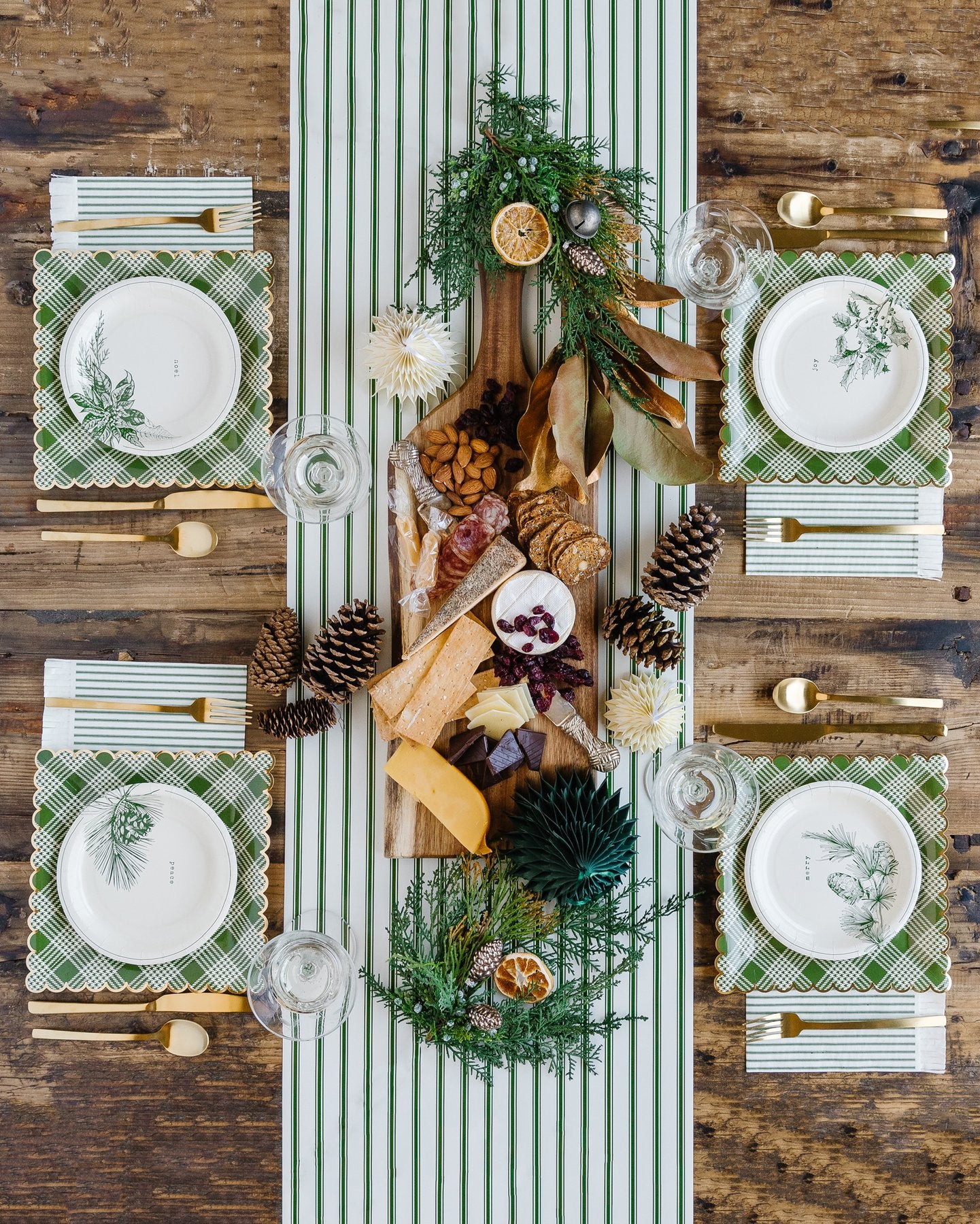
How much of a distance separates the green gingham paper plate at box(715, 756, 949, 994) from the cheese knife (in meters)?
0.25

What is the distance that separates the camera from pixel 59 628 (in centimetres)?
144

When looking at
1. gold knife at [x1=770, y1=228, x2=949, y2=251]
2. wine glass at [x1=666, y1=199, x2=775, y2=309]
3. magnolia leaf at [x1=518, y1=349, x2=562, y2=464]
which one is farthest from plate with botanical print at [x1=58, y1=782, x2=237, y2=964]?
gold knife at [x1=770, y1=228, x2=949, y2=251]

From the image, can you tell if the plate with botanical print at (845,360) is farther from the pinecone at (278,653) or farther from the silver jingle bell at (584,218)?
the pinecone at (278,653)

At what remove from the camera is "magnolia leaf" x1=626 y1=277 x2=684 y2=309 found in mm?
1363

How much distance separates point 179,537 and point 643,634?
2.58 ft

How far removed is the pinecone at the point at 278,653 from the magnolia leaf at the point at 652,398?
0.67 meters

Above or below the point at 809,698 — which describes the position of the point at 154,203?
above

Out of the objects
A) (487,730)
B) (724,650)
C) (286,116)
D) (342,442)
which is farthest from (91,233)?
(724,650)

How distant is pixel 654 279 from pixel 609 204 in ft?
0.48

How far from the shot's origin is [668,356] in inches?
52.6

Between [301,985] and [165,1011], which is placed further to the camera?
[165,1011]

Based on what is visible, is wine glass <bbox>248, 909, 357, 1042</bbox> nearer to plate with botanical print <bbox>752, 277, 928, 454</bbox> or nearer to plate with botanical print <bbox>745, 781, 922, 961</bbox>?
plate with botanical print <bbox>745, 781, 922, 961</bbox>

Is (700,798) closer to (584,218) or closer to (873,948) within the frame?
(873,948)

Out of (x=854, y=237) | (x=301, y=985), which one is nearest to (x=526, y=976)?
(x=301, y=985)
